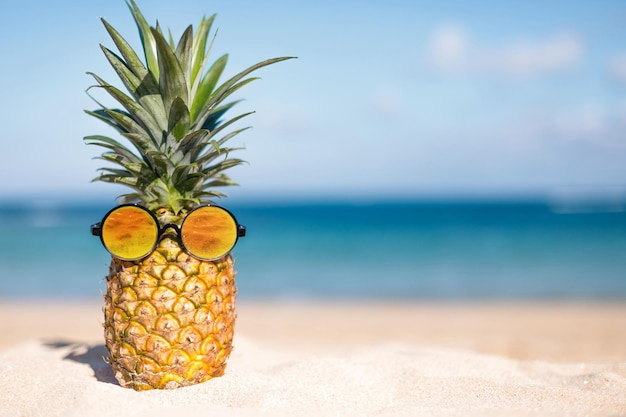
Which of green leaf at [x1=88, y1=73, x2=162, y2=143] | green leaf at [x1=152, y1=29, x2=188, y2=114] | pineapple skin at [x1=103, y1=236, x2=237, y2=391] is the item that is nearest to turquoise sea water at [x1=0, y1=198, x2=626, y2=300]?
pineapple skin at [x1=103, y1=236, x2=237, y2=391]

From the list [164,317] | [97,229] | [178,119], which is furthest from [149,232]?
[178,119]

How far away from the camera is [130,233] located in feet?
14.1

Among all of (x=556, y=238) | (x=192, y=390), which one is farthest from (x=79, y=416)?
(x=556, y=238)

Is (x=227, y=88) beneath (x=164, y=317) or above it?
above

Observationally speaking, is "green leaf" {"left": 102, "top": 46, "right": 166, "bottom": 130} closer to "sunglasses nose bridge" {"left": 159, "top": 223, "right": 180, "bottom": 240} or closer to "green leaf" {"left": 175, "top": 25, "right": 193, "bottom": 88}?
"green leaf" {"left": 175, "top": 25, "right": 193, "bottom": 88}

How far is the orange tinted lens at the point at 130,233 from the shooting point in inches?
169

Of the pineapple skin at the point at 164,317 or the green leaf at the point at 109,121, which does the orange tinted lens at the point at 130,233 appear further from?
the green leaf at the point at 109,121

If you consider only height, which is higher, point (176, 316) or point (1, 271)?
point (176, 316)

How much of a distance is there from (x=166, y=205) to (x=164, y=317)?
89 centimetres

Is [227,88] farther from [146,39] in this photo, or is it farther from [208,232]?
[208,232]

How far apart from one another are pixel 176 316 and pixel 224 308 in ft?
1.36

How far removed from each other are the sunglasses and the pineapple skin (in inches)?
3.4

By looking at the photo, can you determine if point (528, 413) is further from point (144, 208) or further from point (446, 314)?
point (446, 314)

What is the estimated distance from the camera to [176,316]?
4.29m
